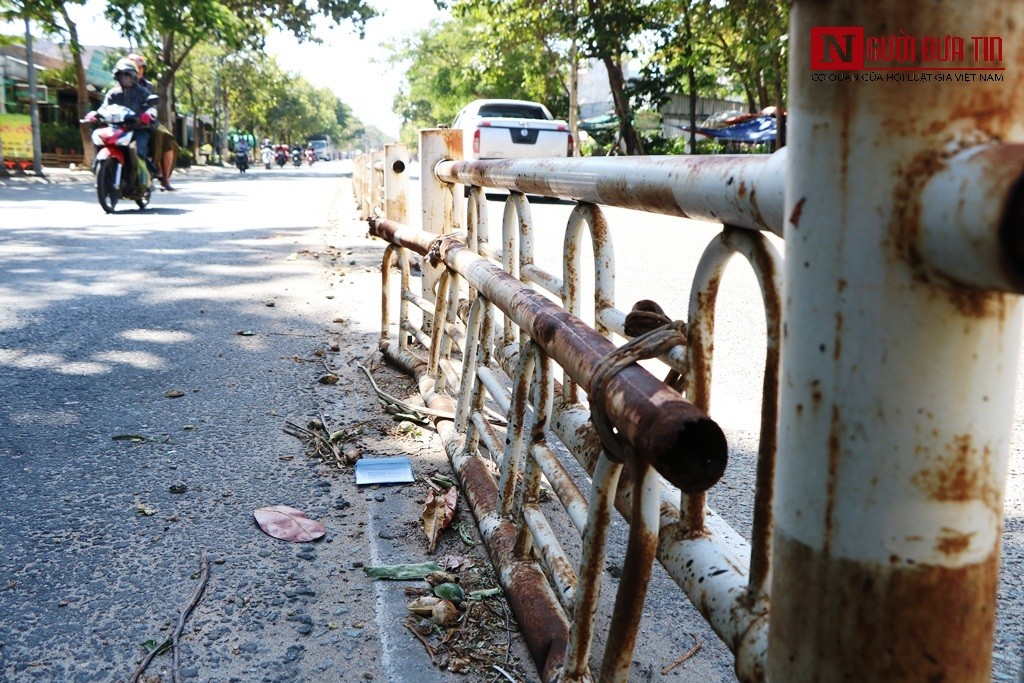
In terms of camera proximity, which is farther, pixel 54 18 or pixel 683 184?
pixel 54 18

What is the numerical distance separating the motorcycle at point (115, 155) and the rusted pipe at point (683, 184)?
434 inches

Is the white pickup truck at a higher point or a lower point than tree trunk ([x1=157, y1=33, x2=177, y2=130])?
lower

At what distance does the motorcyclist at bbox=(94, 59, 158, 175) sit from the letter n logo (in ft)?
41.6

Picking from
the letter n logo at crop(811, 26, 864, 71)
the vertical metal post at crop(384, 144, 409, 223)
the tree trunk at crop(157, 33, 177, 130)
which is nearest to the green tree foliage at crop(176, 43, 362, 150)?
the tree trunk at crop(157, 33, 177, 130)

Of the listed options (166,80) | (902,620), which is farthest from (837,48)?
(166,80)

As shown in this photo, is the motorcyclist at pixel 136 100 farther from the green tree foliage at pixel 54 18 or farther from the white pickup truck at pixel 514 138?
the green tree foliage at pixel 54 18

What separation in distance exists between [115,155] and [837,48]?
12537mm

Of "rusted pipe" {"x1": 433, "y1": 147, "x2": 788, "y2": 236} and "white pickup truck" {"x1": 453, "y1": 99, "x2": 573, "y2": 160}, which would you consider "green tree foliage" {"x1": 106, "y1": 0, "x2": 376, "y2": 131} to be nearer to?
"white pickup truck" {"x1": 453, "y1": 99, "x2": 573, "y2": 160}

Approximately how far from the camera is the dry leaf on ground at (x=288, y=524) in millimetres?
2555

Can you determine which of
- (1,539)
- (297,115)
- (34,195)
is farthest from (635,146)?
(297,115)

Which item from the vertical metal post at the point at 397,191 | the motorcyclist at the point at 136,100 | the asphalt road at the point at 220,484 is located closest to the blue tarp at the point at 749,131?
the motorcyclist at the point at 136,100

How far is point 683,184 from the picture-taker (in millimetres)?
1275

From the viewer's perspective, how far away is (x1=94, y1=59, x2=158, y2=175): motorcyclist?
1223 cm

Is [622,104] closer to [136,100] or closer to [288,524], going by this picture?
[136,100]
